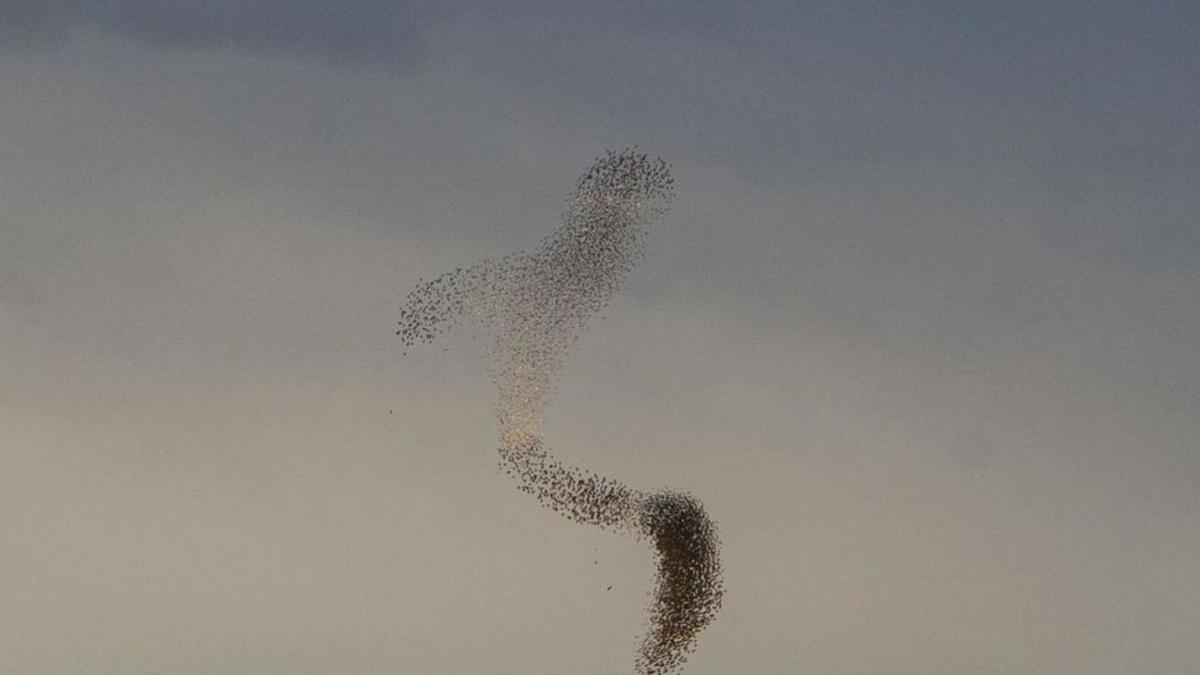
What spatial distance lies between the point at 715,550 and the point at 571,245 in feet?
19.2

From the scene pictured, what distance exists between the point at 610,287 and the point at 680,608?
223 inches

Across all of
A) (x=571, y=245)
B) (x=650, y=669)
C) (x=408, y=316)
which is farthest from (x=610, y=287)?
(x=650, y=669)

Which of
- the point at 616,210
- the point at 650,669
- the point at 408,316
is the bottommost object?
the point at 650,669

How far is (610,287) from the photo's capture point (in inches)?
1572

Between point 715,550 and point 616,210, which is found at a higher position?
point 616,210

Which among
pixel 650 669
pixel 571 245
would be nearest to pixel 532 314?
pixel 571 245

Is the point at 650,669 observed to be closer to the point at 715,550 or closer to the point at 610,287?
the point at 715,550

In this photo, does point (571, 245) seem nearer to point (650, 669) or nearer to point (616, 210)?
point (616, 210)

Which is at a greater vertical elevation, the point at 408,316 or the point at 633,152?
the point at 633,152

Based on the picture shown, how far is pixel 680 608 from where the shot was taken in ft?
132

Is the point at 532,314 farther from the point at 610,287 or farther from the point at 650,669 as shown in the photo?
the point at 650,669

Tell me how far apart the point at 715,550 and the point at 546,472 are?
10.6ft

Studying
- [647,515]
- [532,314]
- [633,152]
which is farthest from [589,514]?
[633,152]

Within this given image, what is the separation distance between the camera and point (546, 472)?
40.0 meters
